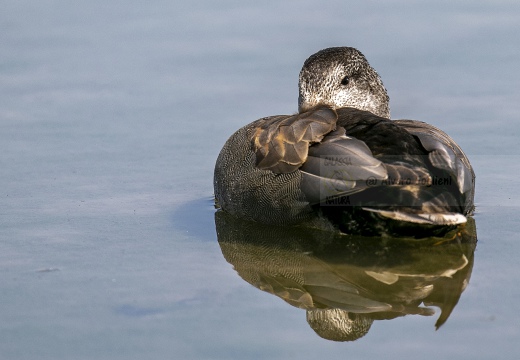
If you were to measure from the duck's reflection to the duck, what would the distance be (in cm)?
14

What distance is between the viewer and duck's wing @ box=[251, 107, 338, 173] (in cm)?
663

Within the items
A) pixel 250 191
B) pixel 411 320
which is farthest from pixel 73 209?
pixel 411 320

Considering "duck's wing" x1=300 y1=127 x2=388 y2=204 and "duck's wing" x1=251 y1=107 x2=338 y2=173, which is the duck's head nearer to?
"duck's wing" x1=251 y1=107 x2=338 y2=173

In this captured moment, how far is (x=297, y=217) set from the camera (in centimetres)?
697

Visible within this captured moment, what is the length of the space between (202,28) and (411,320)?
664cm

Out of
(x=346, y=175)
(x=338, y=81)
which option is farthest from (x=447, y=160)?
(x=338, y=81)

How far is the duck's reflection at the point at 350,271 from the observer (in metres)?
5.40

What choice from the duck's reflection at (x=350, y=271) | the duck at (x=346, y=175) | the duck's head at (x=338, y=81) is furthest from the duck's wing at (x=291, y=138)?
the duck's head at (x=338, y=81)

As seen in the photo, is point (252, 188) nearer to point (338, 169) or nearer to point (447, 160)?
point (338, 169)

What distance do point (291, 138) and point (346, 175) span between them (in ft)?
2.22

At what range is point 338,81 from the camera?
26.3 feet

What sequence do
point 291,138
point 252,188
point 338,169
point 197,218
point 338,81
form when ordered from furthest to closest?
point 338,81 → point 197,218 → point 252,188 → point 291,138 → point 338,169

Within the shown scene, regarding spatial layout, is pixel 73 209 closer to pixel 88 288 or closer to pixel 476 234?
pixel 88 288

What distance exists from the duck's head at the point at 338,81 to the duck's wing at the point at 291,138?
2.98ft
